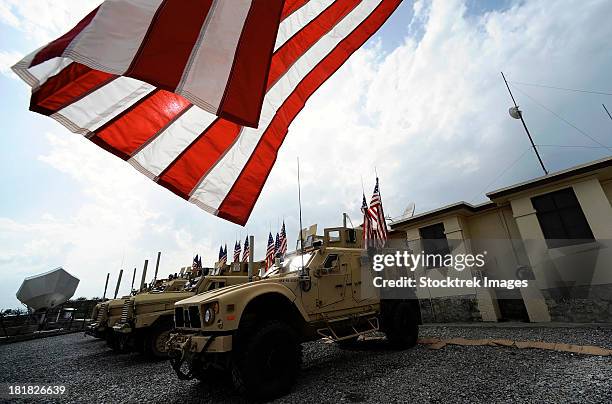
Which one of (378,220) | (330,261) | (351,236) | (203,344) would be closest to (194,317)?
(203,344)

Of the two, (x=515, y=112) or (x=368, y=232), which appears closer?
(x=368, y=232)

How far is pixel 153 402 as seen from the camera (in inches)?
179

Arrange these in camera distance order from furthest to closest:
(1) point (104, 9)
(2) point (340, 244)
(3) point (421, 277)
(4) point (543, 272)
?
1. (3) point (421, 277)
2. (4) point (543, 272)
3. (2) point (340, 244)
4. (1) point (104, 9)

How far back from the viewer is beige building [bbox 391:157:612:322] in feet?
27.8

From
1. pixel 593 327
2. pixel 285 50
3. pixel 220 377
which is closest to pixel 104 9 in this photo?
pixel 285 50

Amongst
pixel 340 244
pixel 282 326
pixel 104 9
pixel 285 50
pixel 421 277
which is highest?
pixel 285 50

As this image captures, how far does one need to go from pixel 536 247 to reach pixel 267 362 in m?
10.0

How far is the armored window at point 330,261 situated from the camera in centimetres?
597

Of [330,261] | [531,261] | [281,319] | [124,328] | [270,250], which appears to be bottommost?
[124,328]

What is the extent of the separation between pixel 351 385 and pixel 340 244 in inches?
131

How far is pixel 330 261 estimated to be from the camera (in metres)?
6.05

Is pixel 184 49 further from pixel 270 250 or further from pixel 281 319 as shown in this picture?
pixel 270 250

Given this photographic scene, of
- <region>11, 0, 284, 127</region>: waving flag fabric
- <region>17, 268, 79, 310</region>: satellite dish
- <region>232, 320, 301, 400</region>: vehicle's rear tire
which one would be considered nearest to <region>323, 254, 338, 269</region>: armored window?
<region>232, 320, 301, 400</region>: vehicle's rear tire

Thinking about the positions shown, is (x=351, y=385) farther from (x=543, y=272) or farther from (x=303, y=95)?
(x=543, y=272)
